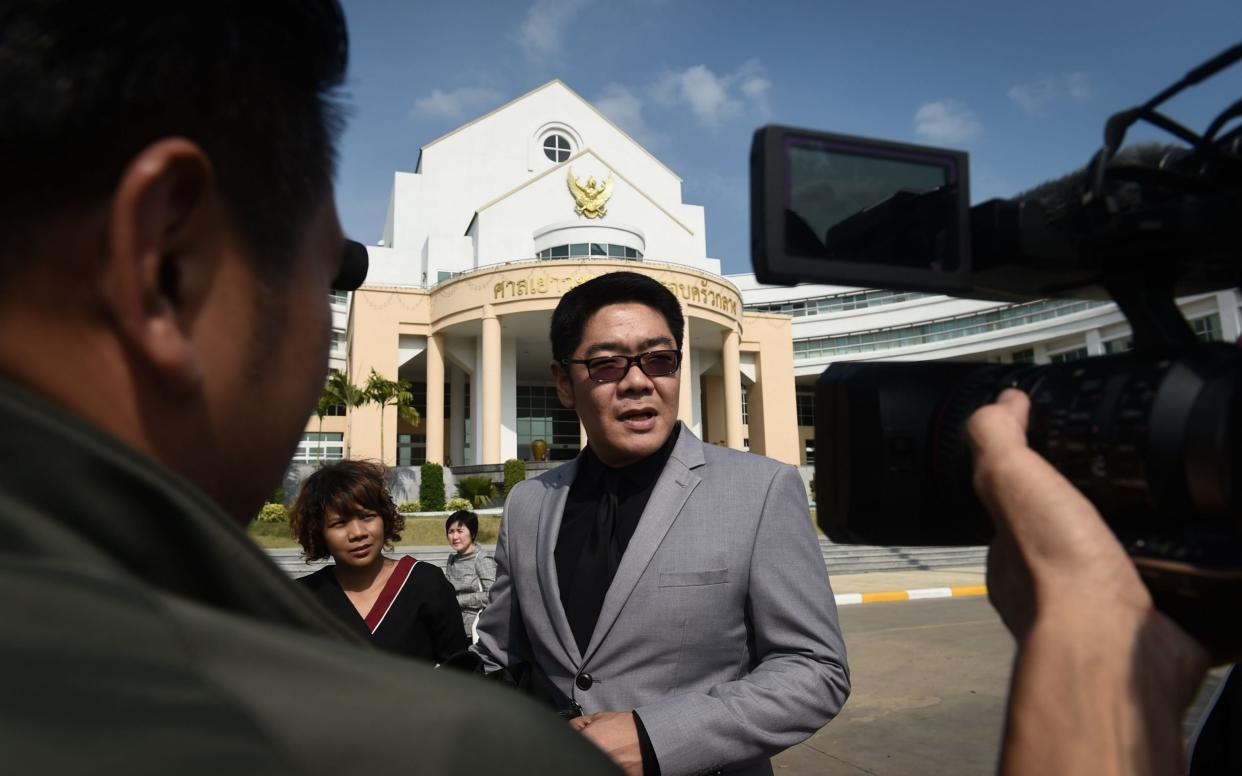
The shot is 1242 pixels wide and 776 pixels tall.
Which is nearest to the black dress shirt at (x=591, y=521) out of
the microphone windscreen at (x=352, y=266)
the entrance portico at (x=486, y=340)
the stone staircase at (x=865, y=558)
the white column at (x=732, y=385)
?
the microphone windscreen at (x=352, y=266)

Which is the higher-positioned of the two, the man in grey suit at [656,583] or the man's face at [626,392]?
the man's face at [626,392]

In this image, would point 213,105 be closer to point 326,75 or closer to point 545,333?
point 326,75

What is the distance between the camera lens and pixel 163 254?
0.64 m

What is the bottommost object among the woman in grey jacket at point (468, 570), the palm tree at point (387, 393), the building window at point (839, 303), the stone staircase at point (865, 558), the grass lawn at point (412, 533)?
the stone staircase at point (865, 558)

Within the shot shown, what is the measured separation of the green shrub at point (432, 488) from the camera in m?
22.3

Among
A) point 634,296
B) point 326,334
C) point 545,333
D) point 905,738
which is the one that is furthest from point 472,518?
point 545,333

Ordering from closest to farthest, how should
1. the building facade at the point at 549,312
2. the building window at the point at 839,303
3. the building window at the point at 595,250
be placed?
the building facade at the point at 549,312 < the building window at the point at 595,250 < the building window at the point at 839,303

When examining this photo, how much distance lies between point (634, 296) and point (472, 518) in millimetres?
4358

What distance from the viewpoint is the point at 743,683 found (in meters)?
1.77

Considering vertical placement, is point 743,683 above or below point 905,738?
above

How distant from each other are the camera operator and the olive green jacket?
16.9 inches

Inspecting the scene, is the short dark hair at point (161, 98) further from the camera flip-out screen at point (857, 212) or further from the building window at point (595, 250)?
the building window at point (595, 250)

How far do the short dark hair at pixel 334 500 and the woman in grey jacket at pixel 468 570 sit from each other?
2.59 meters

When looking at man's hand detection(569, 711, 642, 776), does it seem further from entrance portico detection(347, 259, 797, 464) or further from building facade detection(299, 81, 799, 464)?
entrance portico detection(347, 259, 797, 464)
